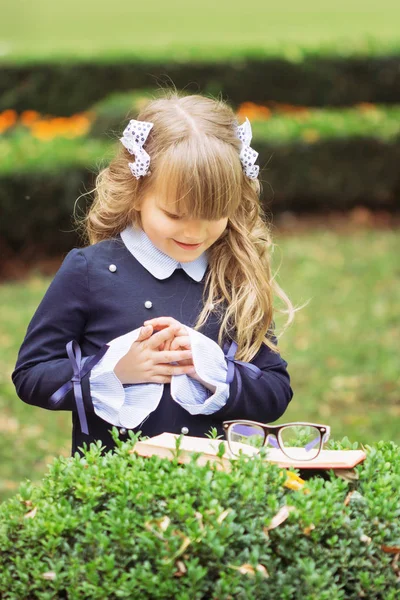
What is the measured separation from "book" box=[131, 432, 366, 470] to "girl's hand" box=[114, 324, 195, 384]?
0.84ft

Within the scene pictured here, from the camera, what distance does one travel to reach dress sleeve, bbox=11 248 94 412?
2.35 metres

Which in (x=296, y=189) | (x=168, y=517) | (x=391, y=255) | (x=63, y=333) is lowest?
(x=168, y=517)

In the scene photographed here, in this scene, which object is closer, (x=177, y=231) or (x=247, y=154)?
(x=177, y=231)

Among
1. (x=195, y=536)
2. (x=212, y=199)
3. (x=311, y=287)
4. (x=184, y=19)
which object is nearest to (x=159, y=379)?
(x=212, y=199)

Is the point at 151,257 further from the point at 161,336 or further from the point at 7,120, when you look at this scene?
the point at 7,120

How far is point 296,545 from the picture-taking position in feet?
6.33

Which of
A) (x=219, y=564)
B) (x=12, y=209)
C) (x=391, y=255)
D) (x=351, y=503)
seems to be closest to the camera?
(x=219, y=564)

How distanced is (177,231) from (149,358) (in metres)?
0.34

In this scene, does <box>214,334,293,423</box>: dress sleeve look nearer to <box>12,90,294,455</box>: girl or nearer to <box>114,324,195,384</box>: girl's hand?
<box>12,90,294,455</box>: girl

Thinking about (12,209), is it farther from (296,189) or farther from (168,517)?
(168,517)

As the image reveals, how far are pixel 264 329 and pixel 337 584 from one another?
76 cm

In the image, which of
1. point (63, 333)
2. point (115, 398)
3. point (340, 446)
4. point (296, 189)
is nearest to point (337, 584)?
point (340, 446)

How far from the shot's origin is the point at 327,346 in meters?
6.46

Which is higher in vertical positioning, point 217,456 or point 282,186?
point 282,186
